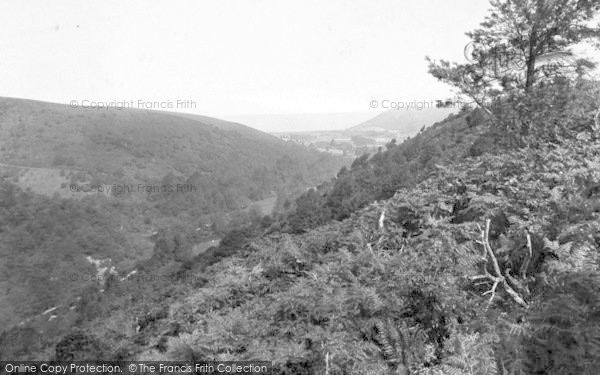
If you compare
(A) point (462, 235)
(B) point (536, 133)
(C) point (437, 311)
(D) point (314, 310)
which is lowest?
(D) point (314, 310)

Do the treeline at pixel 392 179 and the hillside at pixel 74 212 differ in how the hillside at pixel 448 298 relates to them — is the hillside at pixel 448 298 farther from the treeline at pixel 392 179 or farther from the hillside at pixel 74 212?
the hillside at pixel 74 212

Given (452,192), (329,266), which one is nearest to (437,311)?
(329,266)

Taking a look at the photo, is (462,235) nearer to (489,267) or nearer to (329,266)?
(489,267)

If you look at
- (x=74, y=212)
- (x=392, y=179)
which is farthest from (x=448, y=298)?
(x=74, y=212)

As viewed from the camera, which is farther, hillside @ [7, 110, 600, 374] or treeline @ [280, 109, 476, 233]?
treeline @ [280, 109, 476, 233]

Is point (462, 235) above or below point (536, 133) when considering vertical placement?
below

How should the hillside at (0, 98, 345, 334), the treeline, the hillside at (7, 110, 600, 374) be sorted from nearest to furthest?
the hillside at (7, 110, 600, 374), the treeline, the hillside at (0, 98, 345, 334)

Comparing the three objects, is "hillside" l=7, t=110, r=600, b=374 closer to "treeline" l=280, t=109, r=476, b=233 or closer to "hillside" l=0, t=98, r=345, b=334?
"treeline" l=280, t=109, r=476, b=233

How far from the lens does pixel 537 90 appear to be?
11688 mm

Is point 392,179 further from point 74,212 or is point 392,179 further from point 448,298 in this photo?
point 74,212

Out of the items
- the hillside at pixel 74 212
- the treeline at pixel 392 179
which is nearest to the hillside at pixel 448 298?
the treeline at pixel 392 179

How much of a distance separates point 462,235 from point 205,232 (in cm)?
14901

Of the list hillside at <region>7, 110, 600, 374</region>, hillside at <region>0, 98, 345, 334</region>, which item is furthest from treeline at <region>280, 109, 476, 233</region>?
hillside at <region>0, 98, 345, 334</region>

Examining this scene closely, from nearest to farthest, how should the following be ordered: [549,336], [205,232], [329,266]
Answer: [549,336] → [329,266] → [205,232]
